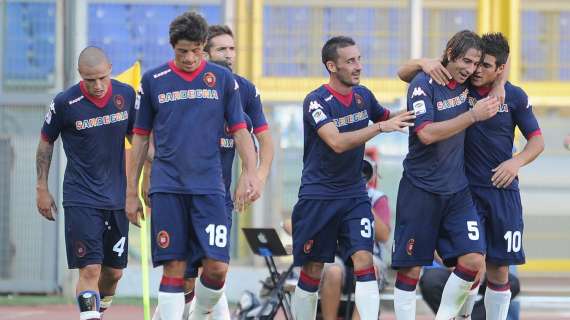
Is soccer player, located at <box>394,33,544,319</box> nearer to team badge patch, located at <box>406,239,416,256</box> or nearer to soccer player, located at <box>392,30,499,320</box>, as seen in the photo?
soccer player, located at <box>392,30,499,320</box>

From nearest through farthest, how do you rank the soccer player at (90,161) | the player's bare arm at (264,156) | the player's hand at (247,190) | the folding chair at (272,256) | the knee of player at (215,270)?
the player's hand at (247,190) → the knee of player at (215,270) → the player's bare arm at (264,156) → the soccer player at (90,161) → the folding chair at (272,256)

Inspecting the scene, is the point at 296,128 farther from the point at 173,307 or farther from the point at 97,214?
the point at 173,307

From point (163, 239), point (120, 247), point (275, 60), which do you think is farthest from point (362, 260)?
point (275, 60)

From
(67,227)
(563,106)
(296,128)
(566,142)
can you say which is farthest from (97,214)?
(563,106)

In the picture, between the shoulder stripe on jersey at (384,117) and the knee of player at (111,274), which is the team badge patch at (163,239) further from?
the shoulder stripe on jersey at (384,117)

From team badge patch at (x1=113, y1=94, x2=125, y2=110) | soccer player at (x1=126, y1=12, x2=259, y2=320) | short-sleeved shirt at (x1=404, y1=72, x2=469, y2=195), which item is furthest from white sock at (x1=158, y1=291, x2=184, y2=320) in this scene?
short-sleeved shirt at (x1=404, y1=72, x2=469, y2=195)

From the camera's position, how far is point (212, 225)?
966cm

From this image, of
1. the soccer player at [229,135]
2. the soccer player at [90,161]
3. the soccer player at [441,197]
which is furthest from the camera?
the soccer player at [90,161]

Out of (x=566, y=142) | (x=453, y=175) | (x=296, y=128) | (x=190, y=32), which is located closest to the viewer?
(x=190, y=32)

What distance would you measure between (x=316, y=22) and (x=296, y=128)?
4.14 ft

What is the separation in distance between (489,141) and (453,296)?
1.17 metres

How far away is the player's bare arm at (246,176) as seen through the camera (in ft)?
31.5

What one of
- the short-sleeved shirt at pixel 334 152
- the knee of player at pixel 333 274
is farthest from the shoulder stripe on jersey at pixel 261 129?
the knee of player at pixel 333 274

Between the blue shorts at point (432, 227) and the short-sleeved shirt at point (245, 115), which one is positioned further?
the short-sleeved shirt at point (245, 115)
